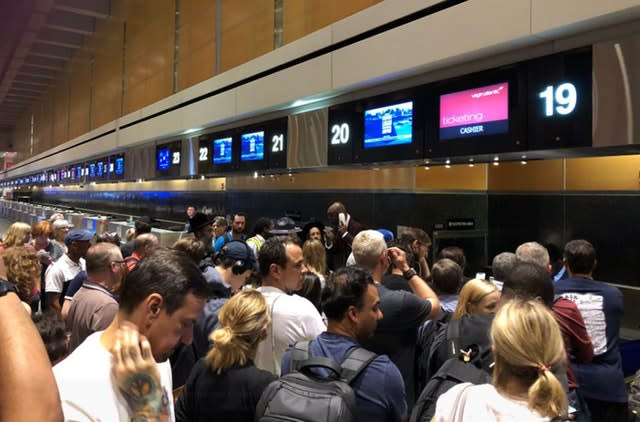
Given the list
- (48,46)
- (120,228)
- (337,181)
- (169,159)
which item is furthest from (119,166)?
(48,46)

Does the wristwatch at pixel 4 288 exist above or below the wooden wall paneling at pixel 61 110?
below

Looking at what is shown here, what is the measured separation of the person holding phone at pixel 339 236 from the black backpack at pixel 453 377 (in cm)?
426

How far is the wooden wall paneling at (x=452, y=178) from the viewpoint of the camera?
7863 millimetres

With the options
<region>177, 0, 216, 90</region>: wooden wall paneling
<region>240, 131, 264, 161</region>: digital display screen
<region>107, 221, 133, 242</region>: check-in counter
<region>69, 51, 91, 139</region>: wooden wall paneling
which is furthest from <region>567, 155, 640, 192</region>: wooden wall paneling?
<region>69, 51, 91, 139</region>: wooden wall paneling

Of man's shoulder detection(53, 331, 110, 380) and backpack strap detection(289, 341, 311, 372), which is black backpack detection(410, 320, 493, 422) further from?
man's shoulder detection(53, 331, 110, 380)

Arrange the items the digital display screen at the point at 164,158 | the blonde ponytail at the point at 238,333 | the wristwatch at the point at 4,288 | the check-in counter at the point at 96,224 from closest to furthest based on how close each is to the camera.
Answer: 1. the wristwatch at the point at 4,288
2. the blonde ponytail at the point at 238,333
3. the digital display screen at the point at 164,158
4. the check-in counter at the point at 96,224

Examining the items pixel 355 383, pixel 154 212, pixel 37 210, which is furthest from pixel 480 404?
pixel 37 210

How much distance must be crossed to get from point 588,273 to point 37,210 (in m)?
22.5

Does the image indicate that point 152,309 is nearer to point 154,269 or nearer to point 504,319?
point 154,269

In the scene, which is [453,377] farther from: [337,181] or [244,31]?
[337,181]

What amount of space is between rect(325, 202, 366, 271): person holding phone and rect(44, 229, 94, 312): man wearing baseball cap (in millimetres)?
2771

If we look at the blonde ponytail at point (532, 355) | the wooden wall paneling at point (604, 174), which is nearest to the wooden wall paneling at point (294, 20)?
the wooden wall paneling at point (604, 174)

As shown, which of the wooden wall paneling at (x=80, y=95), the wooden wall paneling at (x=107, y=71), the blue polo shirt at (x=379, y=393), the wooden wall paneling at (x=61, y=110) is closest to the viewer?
the blue polo shirt at (x=379, y=393)

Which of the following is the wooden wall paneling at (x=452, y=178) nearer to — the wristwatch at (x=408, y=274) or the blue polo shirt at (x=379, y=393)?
the wristwatch at (x=408, y=274)
